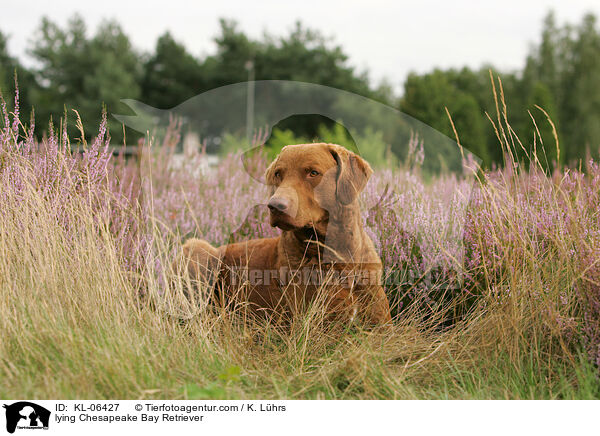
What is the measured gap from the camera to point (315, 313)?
9.16 ft

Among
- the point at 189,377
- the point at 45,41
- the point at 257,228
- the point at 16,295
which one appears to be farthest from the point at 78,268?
the point at 45,41

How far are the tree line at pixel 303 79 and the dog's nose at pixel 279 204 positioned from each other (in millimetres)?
1227

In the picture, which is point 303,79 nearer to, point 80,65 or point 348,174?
point 348,174

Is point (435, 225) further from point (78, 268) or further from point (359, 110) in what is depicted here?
point (359, 110)

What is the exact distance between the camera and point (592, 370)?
223 cm

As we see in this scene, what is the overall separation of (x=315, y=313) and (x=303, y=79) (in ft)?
14.5

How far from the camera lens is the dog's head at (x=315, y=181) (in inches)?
101

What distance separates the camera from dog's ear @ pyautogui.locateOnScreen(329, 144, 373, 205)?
2.74 m

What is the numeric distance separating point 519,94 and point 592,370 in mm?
22030
